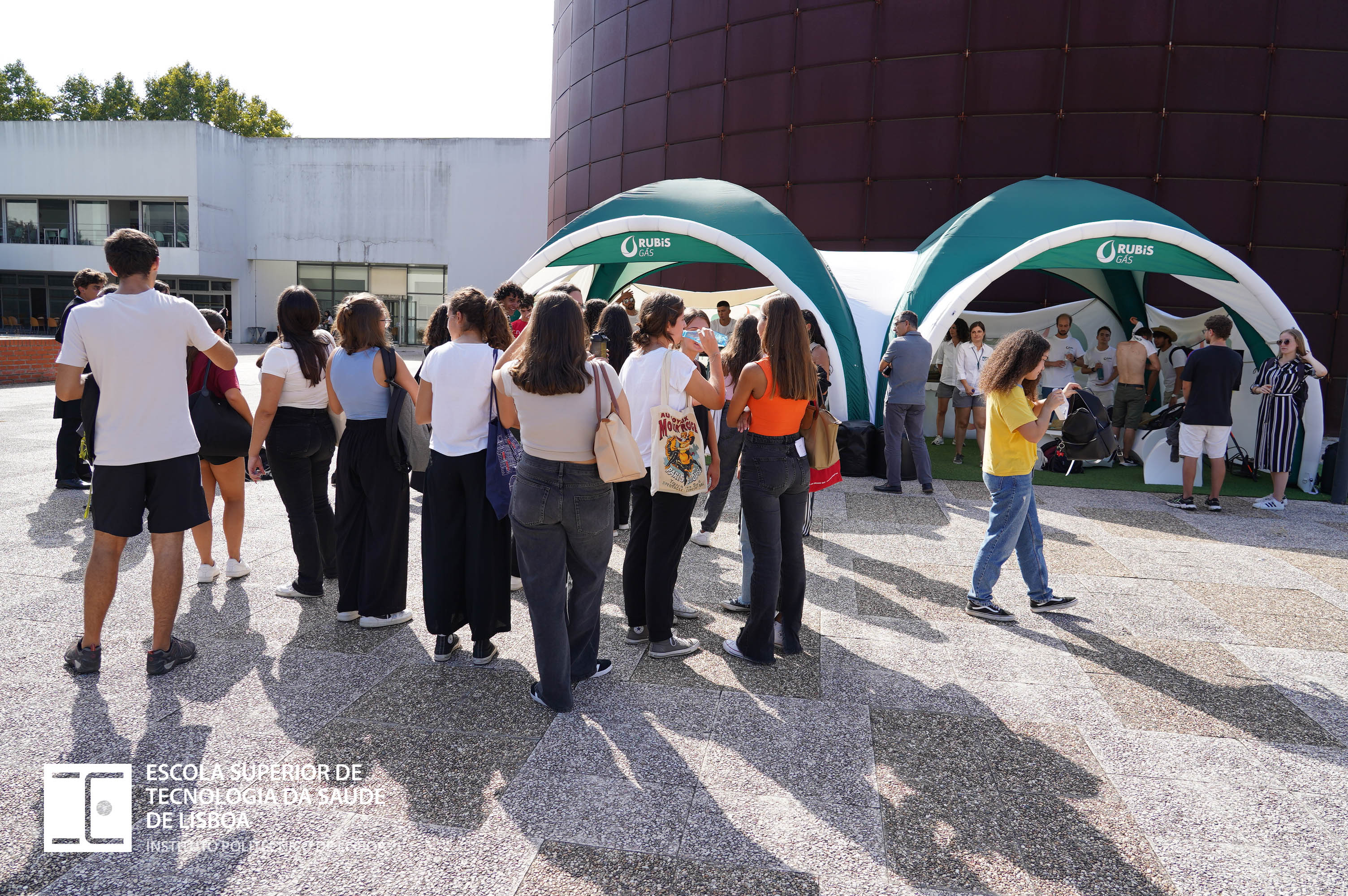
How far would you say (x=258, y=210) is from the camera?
3697 centimetres

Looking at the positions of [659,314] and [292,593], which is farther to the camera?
[292,593]

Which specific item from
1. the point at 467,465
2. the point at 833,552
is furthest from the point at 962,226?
the point at 467,465

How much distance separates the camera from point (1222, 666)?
15.2 ft

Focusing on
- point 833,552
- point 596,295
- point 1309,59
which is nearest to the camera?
point 833,552

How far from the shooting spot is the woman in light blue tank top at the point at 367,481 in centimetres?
454

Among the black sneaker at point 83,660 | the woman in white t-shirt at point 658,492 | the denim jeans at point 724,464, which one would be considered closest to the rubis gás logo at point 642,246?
the denim jeans at point 724,464

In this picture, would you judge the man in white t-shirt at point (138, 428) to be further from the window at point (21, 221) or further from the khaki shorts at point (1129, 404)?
the window at point (21, 221)

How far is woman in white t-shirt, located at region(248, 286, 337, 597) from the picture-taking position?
15.9 feet

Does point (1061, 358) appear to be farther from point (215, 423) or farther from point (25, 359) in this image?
point (25, 359)

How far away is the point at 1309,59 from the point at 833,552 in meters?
12.2

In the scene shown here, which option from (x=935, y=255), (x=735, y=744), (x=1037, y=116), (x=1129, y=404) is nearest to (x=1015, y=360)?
(x=735, y=744)

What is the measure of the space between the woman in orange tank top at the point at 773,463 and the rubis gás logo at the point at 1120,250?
7.42 meters

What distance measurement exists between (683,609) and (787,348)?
6.13 ft

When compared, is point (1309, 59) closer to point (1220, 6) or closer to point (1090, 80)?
point (1220, 6)
